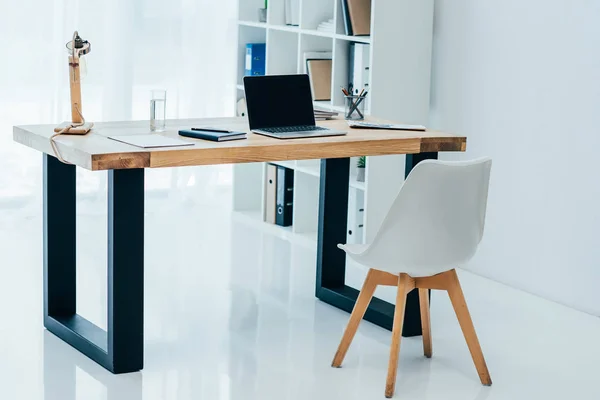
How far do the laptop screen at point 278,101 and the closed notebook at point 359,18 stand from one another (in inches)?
41.0

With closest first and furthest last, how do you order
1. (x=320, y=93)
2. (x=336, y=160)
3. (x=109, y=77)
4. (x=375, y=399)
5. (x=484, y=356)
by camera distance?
(x=375, y=399) < (x=484, y=356) < (x=336, y=160) < (x=320, y=93) < (x=109, y=77)

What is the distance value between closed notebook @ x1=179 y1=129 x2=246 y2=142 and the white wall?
1.51 metres

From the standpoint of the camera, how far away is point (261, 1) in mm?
5617

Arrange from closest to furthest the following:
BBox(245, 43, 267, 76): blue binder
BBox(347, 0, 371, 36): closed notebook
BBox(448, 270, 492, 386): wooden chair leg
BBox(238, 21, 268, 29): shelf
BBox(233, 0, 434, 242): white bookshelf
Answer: BBox(448, 270, 492, 386): wooden chair leg → BBox(233, 0, 434, 242): white bookshelf → BBox(347, 0, 371, 36): closed notebook → BBox(238, 21, 268, 29): shelf → BBox(245, 43, 267, 76): blue binder

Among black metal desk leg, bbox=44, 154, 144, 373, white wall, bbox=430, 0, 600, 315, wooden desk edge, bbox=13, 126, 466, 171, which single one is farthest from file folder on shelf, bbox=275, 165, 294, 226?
black metal desk leg, bbox=44, 154, 144, 373

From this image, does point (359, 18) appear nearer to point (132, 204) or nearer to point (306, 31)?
point (306, 31)

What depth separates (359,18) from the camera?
4691 mm

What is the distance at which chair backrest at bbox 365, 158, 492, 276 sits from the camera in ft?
9.78

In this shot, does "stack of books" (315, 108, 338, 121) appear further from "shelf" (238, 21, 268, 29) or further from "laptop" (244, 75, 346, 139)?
"shelf" (238, 21, 268, 29)

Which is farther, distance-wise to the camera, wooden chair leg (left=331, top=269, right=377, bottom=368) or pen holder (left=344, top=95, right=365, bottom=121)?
pen holder (left=344, top=95, right=365, bottom=121)

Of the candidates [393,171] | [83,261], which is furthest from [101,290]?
[393,171]

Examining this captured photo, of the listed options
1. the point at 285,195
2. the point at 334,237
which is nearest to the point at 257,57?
the point at 285,195

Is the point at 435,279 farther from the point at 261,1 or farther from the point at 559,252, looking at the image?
the point at 261,1

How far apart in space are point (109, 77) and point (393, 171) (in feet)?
6.07
